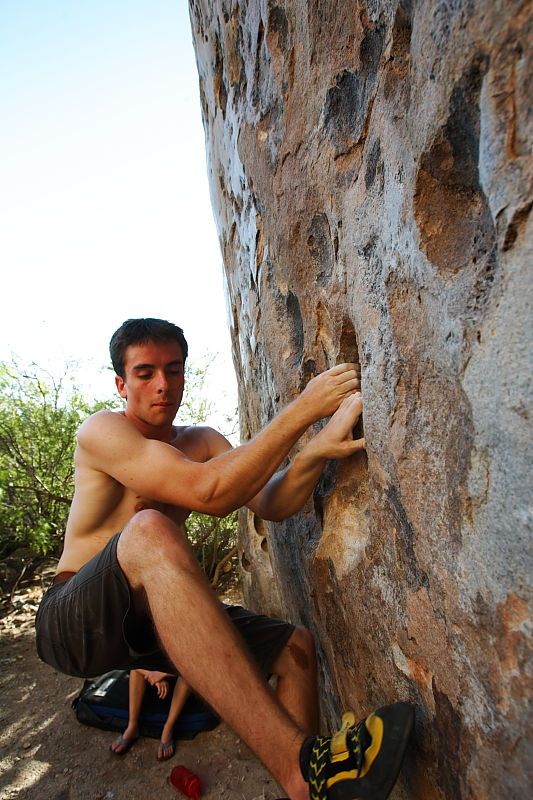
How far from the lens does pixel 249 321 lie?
111 inches

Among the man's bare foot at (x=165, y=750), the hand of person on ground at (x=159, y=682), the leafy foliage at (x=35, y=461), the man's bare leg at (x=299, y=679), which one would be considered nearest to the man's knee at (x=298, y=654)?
the man's bare leg at (x=299, y=679)

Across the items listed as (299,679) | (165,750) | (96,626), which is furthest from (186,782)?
(96,626)

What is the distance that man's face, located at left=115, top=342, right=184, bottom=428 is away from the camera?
242cm

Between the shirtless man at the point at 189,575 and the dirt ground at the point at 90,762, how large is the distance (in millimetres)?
743

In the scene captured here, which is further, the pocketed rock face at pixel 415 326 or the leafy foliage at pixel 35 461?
the leafy foliage at pixel 35 461

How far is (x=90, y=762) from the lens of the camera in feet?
9.31

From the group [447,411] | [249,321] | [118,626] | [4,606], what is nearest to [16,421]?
[4,606]

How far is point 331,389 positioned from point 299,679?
3.99 ft

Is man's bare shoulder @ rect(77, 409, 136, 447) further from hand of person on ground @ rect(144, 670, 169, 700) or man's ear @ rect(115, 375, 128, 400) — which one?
hand of person on ground @ rect(144, 670, 169, 700)

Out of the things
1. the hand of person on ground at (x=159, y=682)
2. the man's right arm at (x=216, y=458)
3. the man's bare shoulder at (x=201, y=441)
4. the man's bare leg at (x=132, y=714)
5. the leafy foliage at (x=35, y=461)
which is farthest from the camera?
the leafy foliage at (x=35, y=461)

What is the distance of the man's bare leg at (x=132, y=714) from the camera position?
115 inches

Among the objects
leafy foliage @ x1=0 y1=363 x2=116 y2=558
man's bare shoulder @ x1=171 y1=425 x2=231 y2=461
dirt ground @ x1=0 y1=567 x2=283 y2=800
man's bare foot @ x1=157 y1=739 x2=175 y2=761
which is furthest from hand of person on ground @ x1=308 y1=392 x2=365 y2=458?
leafy foliage @ x1=0 y1=363 x2=116 y2=558

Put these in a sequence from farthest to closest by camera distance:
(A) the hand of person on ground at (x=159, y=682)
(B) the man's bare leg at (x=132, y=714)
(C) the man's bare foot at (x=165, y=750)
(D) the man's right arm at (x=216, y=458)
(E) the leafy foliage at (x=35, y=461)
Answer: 1. (E) the leafy foliage at (x=35, y=461)
2. (A) the hand of person on ground at (x=159, y=682)
3. (B) the man's bare leg at (x=132, y=714)
4. (C) the man's bare foot at (x=165, y=750)
5. (D) the man's right arm at (x=216, y=458)

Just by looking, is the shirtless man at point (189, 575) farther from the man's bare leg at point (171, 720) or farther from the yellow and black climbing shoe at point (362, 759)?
the man's bare leg at point (171, 720)
